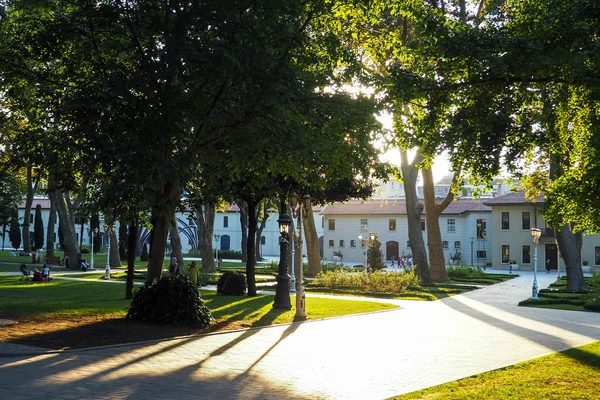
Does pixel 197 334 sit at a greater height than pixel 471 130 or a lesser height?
lesser

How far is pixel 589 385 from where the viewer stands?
911 centimetres

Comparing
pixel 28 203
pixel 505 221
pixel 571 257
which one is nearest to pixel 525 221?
pixel 505 221

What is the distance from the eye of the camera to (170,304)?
48.2 feet

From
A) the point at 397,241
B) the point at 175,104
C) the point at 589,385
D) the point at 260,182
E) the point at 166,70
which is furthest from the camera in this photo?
the point at 397,241

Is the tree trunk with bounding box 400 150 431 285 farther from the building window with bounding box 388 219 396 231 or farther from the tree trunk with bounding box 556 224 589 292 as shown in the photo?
the building window with bounding box 388 219 396 231

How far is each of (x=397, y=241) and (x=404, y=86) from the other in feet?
206

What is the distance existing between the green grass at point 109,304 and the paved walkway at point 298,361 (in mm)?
1874

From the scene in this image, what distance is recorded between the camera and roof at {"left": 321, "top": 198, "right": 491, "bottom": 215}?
69188mm

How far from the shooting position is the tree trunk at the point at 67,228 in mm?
38281

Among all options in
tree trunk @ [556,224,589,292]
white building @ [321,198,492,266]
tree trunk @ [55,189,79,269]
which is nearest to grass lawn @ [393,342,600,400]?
tree trunk @ [556,224,589,292]

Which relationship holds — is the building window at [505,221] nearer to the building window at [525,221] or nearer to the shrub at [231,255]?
the building window at [525,221]

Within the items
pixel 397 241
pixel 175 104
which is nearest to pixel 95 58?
pixel 175 104

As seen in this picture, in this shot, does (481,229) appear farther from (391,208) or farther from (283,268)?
(283,268)

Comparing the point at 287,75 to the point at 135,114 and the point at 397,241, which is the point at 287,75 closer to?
the point at 135,114
